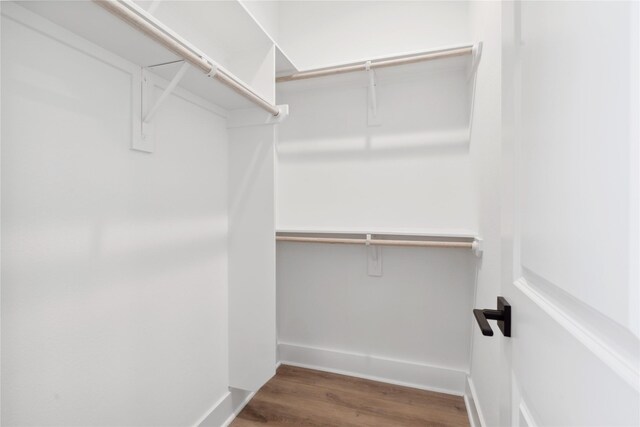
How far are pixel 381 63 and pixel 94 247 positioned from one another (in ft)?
5.20

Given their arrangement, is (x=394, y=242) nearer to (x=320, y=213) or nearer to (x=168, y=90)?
(x=320, y=213)

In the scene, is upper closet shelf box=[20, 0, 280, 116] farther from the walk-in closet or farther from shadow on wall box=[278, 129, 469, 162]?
shadow on wall box=[278, 129, 469, 162]

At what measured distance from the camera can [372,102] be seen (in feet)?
5.80

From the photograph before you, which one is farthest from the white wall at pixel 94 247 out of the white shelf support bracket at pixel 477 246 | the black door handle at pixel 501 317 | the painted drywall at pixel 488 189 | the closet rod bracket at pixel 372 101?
the white shelf support bracket at pixel 477 246

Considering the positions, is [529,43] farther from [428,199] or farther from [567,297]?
[428,199]

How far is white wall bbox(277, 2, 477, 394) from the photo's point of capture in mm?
1713

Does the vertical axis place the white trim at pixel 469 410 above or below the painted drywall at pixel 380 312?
below

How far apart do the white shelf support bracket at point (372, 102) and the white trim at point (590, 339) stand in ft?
4.93

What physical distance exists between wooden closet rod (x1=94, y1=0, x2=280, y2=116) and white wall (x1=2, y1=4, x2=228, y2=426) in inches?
10.5

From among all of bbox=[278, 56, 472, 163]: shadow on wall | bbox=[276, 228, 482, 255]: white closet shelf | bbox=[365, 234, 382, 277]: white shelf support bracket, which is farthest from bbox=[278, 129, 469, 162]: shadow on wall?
bbox=[365, 234, 382, 277]: white shelf support bracket

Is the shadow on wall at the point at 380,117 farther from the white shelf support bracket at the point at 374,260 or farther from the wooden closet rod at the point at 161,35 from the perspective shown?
the wooden closet rod at the point at 161,35

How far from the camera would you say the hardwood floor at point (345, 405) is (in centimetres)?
147

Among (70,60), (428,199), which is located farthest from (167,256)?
(428,199)

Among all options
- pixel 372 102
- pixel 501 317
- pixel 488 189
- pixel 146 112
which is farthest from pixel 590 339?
pixel 372 102
